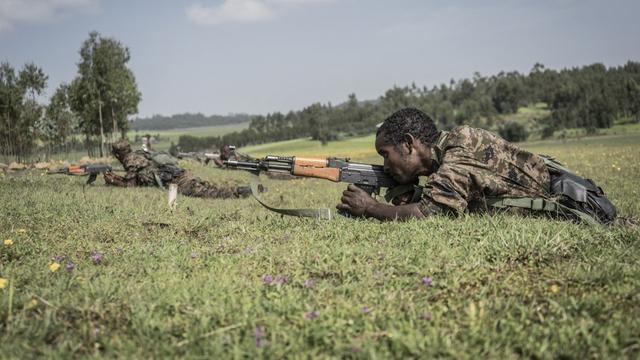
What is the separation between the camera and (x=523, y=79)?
161500mm

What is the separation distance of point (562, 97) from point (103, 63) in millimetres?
123533

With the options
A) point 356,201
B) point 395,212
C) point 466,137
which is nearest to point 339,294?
point 395,212

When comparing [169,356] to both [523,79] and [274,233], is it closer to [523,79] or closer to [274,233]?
[274,233]

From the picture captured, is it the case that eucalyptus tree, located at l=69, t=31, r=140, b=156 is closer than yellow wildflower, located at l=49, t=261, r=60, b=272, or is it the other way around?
yellow wildflower, located at l=49, t=261, r=60, b=272

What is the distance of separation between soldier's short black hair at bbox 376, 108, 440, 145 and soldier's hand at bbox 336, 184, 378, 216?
2.28 ft

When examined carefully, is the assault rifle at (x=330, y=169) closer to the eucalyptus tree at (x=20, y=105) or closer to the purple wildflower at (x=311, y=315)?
the purple wildflower at (x=311, y=315)

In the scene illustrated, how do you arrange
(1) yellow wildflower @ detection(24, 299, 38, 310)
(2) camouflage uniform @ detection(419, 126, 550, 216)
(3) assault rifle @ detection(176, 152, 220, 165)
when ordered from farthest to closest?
(3) assault rifle @ detection(176, 152, 220, 165) → (2) camouflage uniform @ detection(419, 126, 550, 216) → (1) yellow wildflower @ detection(24, 299, 38, 310)

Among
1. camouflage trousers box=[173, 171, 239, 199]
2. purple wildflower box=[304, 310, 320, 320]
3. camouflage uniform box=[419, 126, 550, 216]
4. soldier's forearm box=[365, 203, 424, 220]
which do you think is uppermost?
camouflage uniform box=[419, 126, 550, 216]

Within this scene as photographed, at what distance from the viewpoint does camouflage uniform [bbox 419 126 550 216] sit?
5102mm

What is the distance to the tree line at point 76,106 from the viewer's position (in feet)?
120

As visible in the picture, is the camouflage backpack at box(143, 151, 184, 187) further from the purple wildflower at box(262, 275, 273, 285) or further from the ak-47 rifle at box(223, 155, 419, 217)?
the purple wildflower at box(262, 275, 273, 285)

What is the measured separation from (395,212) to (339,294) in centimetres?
221

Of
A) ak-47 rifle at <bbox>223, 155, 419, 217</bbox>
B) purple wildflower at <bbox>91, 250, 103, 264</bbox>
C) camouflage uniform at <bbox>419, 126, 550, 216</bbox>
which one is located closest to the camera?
purple wildflower at <bbox>91, 250, 103, 264</bbox>

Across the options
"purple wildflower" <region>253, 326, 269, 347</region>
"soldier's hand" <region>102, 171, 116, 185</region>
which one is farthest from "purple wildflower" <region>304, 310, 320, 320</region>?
"soldier's hand" <region>102, 171, 116, 185</region>
